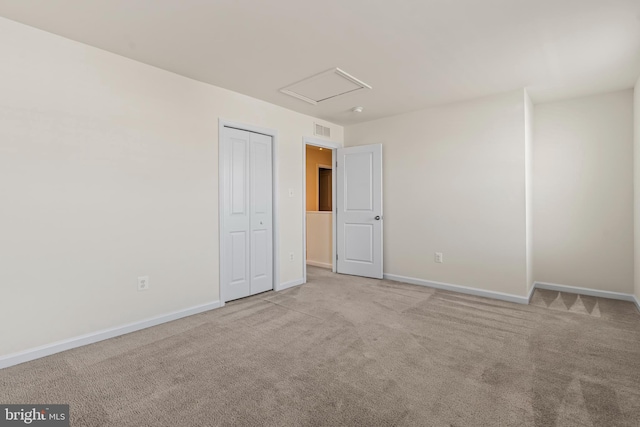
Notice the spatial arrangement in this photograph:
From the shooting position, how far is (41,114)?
2.39 meters

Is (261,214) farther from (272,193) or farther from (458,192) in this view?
(458,192)

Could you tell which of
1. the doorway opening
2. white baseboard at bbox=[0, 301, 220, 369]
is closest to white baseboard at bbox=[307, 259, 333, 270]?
the doorway opening

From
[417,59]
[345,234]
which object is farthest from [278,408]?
[345,234]

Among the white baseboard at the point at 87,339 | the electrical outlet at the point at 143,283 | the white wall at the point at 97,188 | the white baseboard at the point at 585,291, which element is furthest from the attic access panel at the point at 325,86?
the white baseboard at the point at 585,291

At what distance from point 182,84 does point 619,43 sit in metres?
4.00

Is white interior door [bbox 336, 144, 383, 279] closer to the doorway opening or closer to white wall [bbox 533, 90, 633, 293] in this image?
the doorway opening

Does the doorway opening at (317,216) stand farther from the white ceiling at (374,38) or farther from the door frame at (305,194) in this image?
the white ceiling at (374,38)

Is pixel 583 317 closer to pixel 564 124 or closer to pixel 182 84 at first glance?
pixel 564 124

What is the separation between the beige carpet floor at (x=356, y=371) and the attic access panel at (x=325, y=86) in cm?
250

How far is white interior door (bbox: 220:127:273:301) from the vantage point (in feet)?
12.1

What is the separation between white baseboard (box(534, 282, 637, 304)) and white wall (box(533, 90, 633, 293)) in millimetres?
51

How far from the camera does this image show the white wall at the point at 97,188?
7.53 ft
